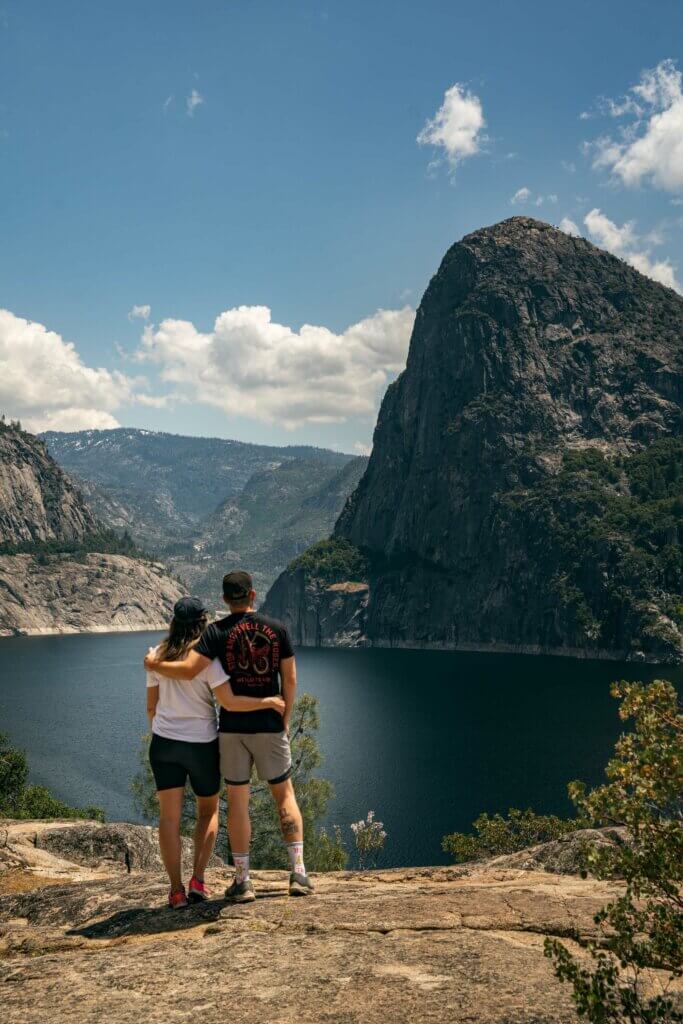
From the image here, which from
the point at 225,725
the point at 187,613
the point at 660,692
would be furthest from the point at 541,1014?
the point at 187,613

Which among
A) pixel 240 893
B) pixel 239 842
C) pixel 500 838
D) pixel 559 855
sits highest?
pixel 239 842

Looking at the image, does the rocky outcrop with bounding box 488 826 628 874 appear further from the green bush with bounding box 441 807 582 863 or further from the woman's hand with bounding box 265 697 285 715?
the green bush with bounding box 441 807 582 863

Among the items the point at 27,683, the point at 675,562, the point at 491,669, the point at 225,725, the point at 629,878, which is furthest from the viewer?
the point at 675,562

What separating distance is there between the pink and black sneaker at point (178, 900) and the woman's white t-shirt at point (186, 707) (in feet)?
5.53

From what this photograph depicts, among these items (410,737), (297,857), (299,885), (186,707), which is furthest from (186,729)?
(410,737)

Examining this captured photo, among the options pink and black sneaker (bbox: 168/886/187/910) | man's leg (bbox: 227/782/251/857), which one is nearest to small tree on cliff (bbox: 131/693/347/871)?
man's leg (bbox: 227/782/251/857)

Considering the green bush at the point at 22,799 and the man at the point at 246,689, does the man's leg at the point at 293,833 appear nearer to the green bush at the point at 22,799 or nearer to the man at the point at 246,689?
the man at the point at 246,689

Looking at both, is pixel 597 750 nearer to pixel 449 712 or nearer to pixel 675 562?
pixel 449 712

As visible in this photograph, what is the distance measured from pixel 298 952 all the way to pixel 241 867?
7.23 feet

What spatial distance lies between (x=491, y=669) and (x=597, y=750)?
8886 cm

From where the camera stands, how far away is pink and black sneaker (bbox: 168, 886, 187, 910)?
8711mm

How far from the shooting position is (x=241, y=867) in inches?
358

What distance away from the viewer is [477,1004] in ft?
19.4

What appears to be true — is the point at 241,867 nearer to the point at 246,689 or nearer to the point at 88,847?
the point at 246,689
